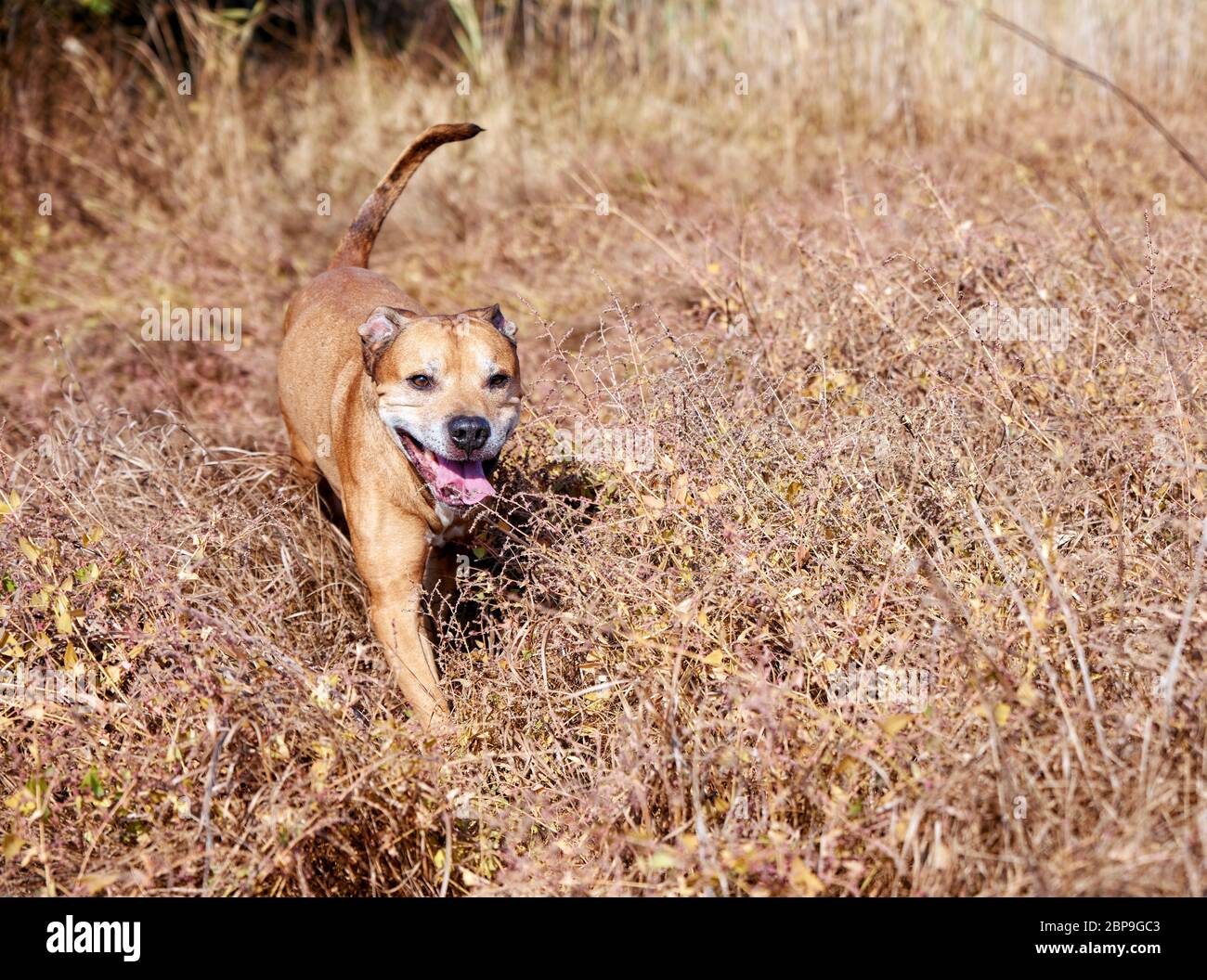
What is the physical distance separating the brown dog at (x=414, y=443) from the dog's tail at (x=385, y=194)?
0.92 metres

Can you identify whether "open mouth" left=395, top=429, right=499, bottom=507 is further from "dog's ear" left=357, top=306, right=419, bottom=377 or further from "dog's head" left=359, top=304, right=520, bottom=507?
"dog's ear" left=357, top=306, right=419, bottom=377

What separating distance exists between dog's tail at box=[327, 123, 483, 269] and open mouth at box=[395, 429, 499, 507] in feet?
4.98

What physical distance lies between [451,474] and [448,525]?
0.35m

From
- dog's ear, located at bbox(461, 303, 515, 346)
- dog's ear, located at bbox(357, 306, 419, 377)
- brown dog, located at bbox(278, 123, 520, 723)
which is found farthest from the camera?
dog's ear, located at bbox(461, 303, 515, 346)

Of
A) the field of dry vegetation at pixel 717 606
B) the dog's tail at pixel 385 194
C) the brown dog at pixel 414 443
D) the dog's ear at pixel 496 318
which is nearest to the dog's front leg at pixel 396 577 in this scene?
the brown dog at pixel 414 443

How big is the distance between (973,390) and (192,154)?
23.4ft

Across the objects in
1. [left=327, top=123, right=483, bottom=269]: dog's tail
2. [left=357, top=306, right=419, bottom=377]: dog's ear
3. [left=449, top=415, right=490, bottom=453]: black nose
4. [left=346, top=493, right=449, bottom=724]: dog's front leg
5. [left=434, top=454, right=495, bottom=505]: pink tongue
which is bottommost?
[left=346, top=493, right=449, bottom=724]: dog's front leg

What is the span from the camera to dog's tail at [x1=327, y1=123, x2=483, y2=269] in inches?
191

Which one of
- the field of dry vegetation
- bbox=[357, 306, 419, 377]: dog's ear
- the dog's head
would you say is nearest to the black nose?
the dog's head

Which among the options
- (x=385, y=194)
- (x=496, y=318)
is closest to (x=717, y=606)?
(x=496, y=318)

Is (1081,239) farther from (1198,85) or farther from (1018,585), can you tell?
(1198,85)

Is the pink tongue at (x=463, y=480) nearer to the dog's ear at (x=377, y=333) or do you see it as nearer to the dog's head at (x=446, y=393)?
the dog's head at (x=446, y=393)

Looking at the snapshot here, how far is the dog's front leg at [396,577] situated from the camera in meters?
4.02

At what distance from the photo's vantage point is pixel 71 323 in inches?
299
